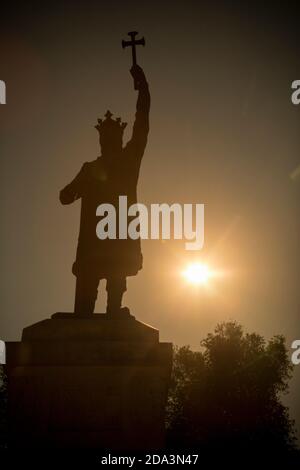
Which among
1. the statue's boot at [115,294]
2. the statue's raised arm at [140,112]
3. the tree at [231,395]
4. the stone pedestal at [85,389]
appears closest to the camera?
the stone pedestal at [85,389]

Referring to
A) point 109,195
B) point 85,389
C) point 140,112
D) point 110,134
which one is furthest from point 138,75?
point 85,389

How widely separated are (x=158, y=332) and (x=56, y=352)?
1.28m

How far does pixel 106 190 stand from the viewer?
24.0 feet

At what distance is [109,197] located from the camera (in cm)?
730

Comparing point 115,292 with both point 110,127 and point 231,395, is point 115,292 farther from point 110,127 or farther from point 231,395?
point 231,395

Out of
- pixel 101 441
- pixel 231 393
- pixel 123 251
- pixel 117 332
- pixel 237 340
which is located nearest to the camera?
pixel 101 441

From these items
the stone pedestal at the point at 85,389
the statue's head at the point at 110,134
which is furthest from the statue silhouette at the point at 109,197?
the stone pedestal at the point at 85,389

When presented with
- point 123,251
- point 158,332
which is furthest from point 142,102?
point 158,332

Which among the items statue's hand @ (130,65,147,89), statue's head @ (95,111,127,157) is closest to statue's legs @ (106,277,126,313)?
statue's head @ (95,111,127,157)

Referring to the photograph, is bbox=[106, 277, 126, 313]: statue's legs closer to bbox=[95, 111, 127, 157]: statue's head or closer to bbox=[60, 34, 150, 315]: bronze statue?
bbox=[60, 34, 150, 315]: bronze statue

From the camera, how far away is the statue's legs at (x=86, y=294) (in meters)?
6.86

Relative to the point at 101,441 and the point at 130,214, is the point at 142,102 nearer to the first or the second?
the point at 130,214

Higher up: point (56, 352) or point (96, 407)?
point (56, 352)

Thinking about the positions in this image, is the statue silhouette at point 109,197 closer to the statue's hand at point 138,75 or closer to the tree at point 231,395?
the statue's hand at point 138,75
